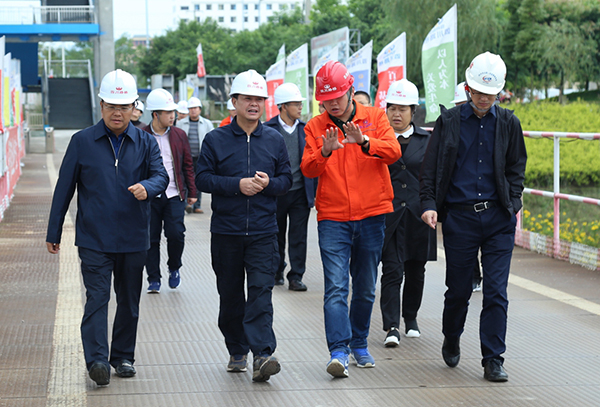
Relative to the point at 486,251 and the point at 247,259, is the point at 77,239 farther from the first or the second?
the point at 486,251

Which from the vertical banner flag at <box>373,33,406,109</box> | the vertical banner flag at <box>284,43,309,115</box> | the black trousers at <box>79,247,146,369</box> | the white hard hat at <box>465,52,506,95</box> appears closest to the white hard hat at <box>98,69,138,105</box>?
the black trousers at <box>79,247,146,369</box>

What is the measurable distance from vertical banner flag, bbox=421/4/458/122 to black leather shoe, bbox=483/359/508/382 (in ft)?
22.1

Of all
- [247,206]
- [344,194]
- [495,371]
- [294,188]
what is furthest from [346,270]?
[294,188]

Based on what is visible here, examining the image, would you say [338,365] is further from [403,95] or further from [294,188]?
[294,188]

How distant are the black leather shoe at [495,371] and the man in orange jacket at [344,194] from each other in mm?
868

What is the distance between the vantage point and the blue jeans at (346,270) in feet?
17.9

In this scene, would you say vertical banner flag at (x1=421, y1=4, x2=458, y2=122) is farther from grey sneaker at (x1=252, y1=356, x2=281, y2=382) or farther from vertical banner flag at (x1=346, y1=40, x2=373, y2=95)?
grey sneaker at (x1=252, y1=356, x2=281, y2=382)

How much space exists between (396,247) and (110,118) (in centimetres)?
234

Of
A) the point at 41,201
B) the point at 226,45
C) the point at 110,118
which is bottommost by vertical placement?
the point at 41,201

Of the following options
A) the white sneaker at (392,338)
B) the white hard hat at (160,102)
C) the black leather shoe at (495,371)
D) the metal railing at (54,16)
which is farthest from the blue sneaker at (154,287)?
the metal railing at (54,16)

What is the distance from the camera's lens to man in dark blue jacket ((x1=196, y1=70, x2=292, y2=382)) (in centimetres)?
536

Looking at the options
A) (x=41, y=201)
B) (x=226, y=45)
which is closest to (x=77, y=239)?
(x=41, y=201)

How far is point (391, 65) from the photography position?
13.6 m

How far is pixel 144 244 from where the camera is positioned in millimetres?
5461
